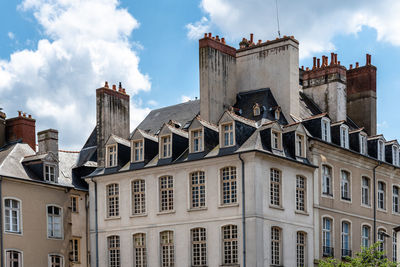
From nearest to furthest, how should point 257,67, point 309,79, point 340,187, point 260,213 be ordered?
point 260,213, point 340,187, point 257,67, point 309,79

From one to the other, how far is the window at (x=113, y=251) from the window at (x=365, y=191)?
37.0ft

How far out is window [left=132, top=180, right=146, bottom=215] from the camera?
33.6 meters

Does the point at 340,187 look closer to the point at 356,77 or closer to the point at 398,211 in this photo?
the point at 398,211

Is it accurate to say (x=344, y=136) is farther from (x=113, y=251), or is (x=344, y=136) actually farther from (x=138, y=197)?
(x=113, y=251)

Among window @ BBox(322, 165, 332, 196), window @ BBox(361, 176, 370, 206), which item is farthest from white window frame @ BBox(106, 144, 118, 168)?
window @ BBox(361, 176, 370, 206)

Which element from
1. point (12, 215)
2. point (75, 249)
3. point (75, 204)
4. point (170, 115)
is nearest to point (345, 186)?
point (170, 115)

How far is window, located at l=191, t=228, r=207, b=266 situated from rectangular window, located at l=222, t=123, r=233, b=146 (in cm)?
357

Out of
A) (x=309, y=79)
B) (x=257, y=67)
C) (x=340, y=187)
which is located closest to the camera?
→ (x=340, y=187)

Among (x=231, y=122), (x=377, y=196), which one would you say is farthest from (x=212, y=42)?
(x=377, y=196)

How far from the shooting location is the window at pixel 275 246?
101ft

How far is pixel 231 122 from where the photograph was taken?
3112cm

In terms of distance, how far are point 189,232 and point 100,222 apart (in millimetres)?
5022

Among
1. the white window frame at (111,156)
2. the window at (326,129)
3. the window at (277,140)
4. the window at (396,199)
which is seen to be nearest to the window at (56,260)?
the white window frame at (111,156)

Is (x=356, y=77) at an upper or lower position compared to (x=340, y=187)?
upper
